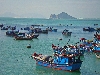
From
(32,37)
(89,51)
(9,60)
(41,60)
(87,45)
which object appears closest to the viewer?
(41,60)

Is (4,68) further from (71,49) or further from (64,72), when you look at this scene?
(71,49)

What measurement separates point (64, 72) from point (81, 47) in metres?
14.7

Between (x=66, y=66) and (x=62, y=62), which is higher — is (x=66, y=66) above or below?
below

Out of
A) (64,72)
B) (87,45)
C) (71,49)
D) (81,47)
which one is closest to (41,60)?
(64,72)

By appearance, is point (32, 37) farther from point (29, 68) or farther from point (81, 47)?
point (29, 68)

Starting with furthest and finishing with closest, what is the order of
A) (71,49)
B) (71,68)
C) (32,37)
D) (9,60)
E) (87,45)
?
(32,37), (87,45), (71,49), (9,60), (71,68)

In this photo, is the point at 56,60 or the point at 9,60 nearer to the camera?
the point at 56,60

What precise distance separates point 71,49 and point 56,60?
1057 centimetres

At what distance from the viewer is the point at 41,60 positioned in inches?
1497

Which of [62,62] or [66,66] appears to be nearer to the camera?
[66,66]

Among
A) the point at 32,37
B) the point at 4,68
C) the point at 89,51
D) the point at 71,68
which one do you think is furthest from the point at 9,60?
the point at 32,37

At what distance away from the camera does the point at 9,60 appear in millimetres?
42250


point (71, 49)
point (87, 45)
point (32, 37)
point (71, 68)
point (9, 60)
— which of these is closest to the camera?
point (71, 68)

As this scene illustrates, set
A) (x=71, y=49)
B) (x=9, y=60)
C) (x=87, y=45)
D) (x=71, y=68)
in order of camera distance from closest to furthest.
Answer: (x=71, y=68) < (x=9, y=60) < (x=71, y=49) < (x=87, y=45)
